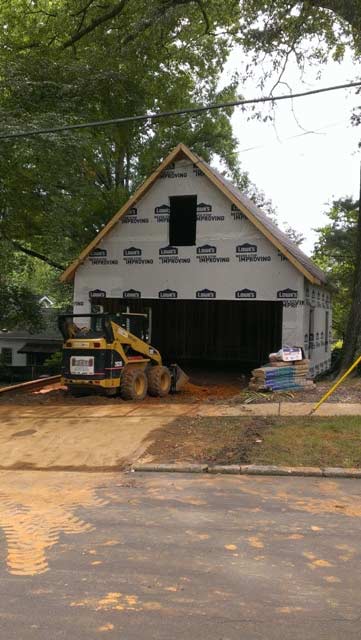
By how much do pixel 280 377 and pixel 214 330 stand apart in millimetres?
13047

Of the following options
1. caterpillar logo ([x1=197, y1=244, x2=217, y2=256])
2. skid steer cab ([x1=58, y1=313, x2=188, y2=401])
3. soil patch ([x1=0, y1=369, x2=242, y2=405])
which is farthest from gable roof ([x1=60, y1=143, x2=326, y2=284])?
skid steer cab ([x1=58, y1=313, x2=188, y2=401])

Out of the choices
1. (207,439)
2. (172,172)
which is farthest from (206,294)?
(207,439)

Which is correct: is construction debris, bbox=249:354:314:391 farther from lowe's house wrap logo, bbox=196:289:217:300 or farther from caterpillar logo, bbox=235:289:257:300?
lowe's house wrap logo, bbox=196:289:217:300

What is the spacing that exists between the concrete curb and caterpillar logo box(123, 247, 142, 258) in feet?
36.8

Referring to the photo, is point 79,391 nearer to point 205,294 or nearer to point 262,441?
point 205,294

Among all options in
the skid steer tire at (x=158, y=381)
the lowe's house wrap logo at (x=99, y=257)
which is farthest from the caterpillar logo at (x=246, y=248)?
the skid steer tire at (x=158, y=381)

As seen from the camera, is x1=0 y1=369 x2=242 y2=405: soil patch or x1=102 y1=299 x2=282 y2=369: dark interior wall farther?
x1=102 y1=299 x2=282 y2=369: dark interior wall

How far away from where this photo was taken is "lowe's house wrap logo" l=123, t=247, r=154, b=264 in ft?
59.7

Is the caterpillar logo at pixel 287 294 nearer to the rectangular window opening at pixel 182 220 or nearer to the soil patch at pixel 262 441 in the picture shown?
the rectangular window opening at pixel 182 220

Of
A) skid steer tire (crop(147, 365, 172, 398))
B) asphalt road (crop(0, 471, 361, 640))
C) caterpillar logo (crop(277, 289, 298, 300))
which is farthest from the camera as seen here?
caterpillar logo (crop(277, 289, 298, 300))

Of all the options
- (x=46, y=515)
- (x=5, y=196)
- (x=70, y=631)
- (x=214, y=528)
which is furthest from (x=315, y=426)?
(x=5, y=196)

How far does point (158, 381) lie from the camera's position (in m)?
15.4

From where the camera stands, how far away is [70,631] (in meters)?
3.51

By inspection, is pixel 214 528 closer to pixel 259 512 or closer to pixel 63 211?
pixel 259 512
